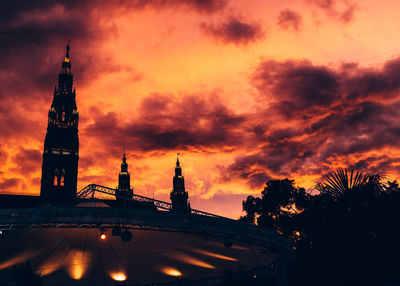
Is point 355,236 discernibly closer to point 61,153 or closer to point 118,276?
point 118,276

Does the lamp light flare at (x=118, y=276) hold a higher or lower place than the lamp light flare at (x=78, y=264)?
lower

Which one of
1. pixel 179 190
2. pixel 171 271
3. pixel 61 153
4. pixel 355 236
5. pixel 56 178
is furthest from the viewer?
pixel 179 190

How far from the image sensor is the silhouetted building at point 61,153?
7875 cm

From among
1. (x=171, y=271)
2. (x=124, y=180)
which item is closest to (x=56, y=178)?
(x=124, y=180)

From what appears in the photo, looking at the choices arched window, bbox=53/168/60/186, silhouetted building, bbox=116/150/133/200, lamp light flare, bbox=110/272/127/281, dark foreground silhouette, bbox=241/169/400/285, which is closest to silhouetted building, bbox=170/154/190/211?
silhouetted building, bbox=116/150/133/200

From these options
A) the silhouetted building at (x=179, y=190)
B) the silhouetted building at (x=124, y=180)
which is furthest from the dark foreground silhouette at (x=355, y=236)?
the silhouetted building at (x=179, y=190)

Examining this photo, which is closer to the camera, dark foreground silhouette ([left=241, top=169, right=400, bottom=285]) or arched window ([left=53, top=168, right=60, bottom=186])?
dark foreground silhouette ([left=241, top=169, right=400, bottom=285])

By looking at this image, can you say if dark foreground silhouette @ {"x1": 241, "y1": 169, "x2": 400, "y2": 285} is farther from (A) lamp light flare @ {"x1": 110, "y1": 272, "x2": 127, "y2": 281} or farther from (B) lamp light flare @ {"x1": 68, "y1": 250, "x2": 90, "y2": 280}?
(B) lamp light flare @ {"x1": 68, "y1": 250, "x2": 90, "y2": 280}

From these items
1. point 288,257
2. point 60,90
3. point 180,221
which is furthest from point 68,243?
point 60,90

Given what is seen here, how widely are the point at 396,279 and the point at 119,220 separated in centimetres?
1079

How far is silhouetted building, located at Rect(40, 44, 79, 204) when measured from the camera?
7875 cm

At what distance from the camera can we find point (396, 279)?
11.8 m

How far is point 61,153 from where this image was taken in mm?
79812

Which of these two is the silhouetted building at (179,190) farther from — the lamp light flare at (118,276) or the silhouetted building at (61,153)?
the lamp light flare at (118,276)
